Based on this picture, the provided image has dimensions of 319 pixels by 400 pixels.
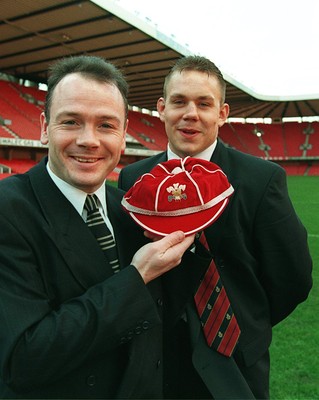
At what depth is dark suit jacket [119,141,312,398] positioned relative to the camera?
75.5 inches

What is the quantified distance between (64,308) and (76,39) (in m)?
20.2

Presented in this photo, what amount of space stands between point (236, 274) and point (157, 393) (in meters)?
0.64

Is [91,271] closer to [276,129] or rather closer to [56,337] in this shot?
[56,337]

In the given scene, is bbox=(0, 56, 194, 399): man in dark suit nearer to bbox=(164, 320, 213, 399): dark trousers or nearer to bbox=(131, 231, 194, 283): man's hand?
bbox=(131, 231, 194, 283): man's hand

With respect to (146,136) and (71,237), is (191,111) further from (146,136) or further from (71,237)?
(146,136)

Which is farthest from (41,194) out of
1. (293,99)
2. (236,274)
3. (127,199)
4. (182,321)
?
(293,99)

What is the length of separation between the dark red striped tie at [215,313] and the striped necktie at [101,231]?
395mm

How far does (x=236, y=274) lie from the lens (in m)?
1.95

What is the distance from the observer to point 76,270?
55.2 inches

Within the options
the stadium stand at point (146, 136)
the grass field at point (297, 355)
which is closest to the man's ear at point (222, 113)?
the grass field at point (297, 355)

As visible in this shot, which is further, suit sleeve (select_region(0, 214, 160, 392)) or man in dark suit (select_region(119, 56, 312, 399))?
man in dark suit (select_region(119, 56, 312, 399))

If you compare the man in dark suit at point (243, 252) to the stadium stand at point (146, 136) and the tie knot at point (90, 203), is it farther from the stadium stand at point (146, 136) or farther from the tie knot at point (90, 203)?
the stadium stand at point (146, 136)

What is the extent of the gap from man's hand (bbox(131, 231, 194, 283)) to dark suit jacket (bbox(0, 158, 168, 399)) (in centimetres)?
3

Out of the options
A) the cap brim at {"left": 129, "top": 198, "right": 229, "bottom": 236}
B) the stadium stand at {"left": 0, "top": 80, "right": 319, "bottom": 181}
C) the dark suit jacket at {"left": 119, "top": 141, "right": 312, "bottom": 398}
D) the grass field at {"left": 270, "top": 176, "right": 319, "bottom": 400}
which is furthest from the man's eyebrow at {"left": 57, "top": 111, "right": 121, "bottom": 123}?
the stadium stand at {"left": 0, "top": 80, "right": 319, "bottom": 181}
